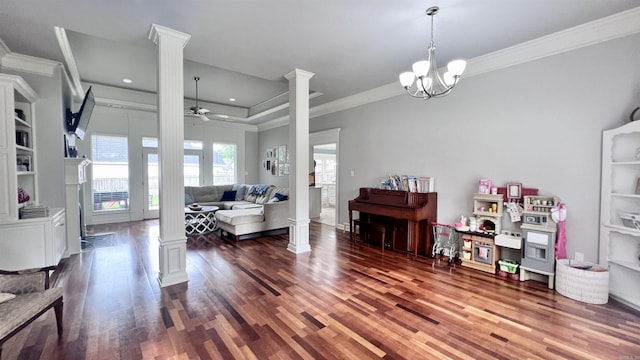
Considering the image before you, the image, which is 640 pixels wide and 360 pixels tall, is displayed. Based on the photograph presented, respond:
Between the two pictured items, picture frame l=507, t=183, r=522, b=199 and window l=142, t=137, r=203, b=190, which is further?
window l=142, t=137, r=203, b=190

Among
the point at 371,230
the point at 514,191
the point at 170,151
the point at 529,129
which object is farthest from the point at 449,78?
the point at 170,151

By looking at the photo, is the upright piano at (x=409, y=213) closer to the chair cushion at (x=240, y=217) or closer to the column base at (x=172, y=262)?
the chair cushion at (x=240, y=217)

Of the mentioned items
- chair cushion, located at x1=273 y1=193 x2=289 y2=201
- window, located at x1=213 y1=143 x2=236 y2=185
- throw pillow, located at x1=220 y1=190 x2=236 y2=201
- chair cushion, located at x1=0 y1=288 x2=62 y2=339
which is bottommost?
chair cushion, located at x1=0 y1=288 x2=62 y2=339

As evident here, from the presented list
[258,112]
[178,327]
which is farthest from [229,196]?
[178,327]

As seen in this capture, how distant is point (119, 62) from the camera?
4645 mm

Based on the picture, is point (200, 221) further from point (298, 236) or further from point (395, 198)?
point (395, 198)

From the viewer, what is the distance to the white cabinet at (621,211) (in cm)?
270

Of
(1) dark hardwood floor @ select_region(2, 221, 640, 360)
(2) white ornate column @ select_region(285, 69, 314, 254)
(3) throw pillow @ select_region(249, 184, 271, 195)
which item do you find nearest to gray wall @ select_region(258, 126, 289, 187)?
(3) throw pillow @ select_region(249, 184, 271, 195)

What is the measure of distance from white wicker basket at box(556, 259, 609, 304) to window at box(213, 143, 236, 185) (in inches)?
322

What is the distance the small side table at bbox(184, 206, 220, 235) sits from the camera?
548 cm

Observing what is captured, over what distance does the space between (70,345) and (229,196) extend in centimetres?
603

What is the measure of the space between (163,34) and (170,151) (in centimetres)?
130

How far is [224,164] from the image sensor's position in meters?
8.69

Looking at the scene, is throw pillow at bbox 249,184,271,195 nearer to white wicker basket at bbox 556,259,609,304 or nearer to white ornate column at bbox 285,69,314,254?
white ornate column at bbox 285,69,314,254
